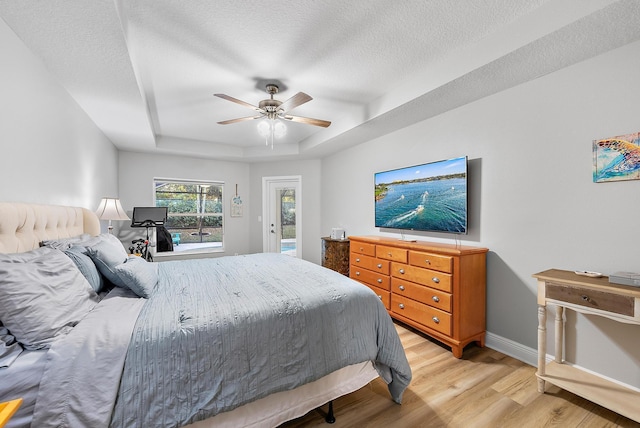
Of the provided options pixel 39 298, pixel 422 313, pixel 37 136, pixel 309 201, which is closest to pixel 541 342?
pixel 422 313

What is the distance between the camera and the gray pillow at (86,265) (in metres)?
1.65

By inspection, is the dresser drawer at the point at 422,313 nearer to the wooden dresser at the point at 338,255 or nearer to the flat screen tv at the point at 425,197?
the flat screen tv at the point at 425,197

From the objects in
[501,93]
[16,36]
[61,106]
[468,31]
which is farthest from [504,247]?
[61,106]

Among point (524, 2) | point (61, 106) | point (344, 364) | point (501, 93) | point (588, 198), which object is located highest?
point (524, 2)

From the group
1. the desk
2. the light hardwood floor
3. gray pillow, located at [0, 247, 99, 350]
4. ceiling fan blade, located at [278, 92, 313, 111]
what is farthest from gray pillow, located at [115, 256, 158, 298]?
ceiling fan blade, located at [278, 92, 313, 111]

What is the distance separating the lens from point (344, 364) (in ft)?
5.44

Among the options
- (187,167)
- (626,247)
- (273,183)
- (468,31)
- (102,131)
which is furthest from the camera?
(273,183)

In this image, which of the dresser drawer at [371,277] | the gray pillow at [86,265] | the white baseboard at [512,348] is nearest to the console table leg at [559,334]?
the white baseboard at [512,348]

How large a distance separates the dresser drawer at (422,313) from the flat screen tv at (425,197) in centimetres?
83

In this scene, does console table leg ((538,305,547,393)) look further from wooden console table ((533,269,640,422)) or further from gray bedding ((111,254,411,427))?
gray bedding ((111,254,411,427))

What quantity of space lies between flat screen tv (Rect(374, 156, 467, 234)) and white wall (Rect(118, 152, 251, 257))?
319 centimetres

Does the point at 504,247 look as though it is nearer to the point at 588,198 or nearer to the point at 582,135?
the point at 588,198

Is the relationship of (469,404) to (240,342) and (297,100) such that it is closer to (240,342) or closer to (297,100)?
(240,342)

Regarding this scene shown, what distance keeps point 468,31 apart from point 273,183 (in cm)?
437
